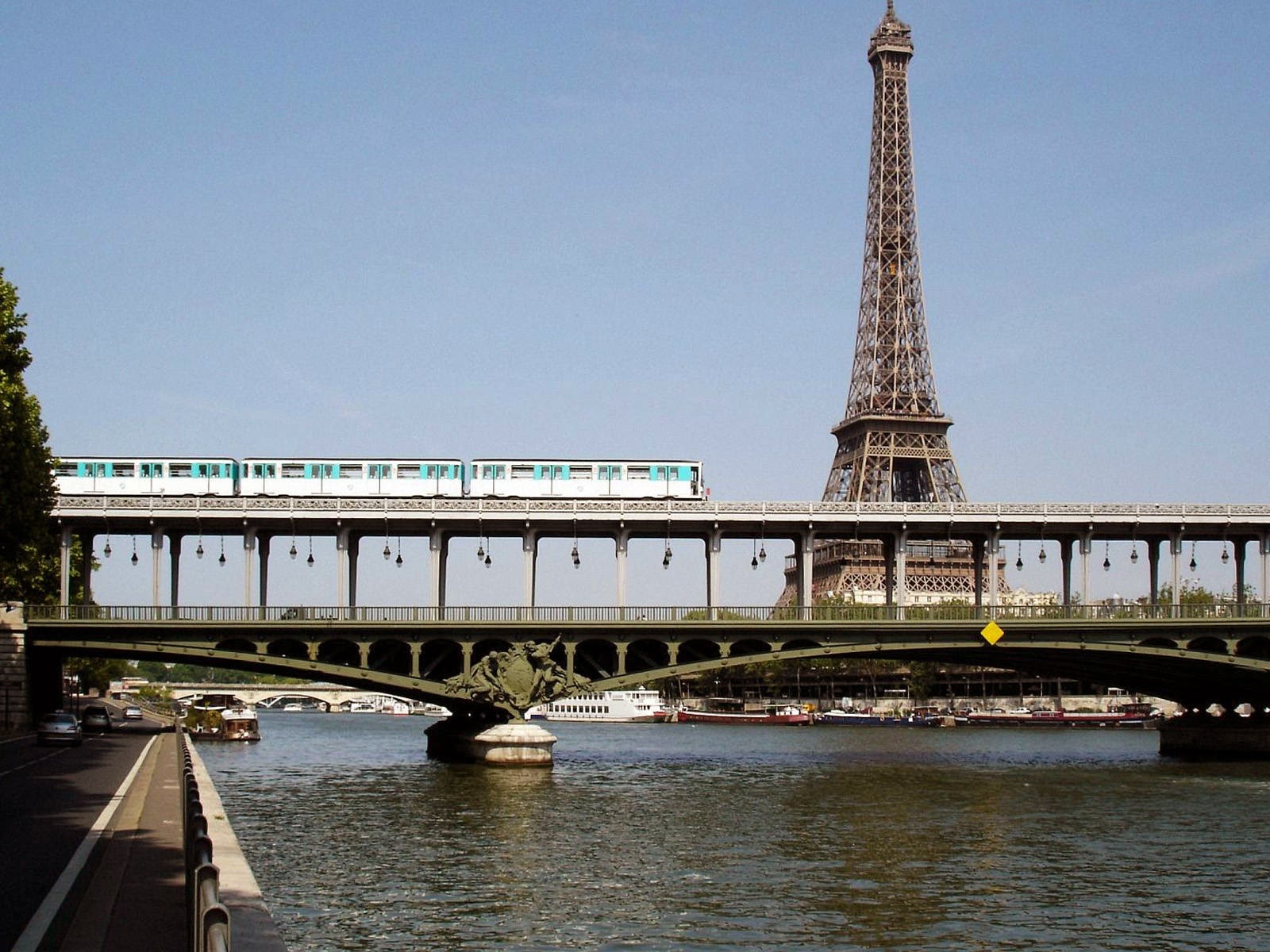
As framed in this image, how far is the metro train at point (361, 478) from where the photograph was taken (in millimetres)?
91125

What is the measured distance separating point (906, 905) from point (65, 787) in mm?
25118

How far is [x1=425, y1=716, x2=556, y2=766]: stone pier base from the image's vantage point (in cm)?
7956

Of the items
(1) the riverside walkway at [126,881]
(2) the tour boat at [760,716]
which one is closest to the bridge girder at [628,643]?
(1) the riverside walkway at [126,881]

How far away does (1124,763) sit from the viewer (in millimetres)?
92375

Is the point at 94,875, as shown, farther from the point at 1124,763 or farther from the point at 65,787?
the point at 1124,763

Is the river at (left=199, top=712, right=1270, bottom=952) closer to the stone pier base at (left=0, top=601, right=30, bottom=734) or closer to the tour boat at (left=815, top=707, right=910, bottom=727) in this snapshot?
the stone pier base at (left=0, top=601, right=30, bottom=734)

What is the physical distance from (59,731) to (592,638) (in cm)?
2736

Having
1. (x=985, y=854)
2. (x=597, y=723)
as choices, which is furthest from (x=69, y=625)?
(x=597, y=723)

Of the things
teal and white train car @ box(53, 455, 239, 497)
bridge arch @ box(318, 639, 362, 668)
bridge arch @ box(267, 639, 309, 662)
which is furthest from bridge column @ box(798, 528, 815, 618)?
teal and white train car @ box(53, 455, 239, 497)

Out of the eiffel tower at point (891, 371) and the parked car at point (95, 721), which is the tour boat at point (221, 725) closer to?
the parked car at point (95, 721)

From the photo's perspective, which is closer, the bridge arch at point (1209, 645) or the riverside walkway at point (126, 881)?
the riverside walkway at point (126, 881)

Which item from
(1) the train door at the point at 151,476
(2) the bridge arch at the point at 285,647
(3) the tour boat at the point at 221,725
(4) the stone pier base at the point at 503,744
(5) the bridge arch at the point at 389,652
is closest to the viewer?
(2) the bridge arch at the point at 285,647

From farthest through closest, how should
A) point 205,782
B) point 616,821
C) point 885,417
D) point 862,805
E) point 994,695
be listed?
point 994,695, point 885,417, point 862,805, point 616,821, point 205,782

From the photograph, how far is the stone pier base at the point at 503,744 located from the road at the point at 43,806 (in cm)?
1806
